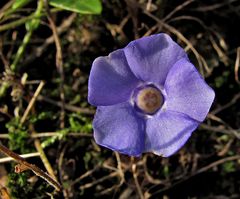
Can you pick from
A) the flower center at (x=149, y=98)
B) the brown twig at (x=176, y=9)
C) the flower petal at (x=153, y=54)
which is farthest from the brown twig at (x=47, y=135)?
the brown twig at (x=176, y=9)

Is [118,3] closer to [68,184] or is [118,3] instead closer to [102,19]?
[102,19]

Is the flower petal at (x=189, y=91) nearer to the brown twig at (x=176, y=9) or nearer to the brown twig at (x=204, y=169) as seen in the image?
the brown twig at (x=204, y=169)

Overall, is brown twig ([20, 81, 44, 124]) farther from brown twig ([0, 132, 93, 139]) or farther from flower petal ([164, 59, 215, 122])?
flower petal ([164, 59, 215, 122])

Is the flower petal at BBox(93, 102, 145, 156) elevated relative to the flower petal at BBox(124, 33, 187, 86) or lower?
lower

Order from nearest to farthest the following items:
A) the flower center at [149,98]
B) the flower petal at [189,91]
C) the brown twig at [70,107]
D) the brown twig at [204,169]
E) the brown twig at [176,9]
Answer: the flower petal at [189,91]
the flower center at [149,98]
the brown twig at [204,169]
the brown twig at [70,107]
the brown twig at [176,9]

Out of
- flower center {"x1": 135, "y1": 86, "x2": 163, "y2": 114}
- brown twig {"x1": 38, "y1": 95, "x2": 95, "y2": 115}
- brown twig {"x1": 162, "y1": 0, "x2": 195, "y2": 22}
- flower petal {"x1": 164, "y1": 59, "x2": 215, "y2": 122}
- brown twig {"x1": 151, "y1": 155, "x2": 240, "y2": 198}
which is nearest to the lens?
flower petal {"x1": 164, "y1": 59, "x2": 215, "y2": 122}

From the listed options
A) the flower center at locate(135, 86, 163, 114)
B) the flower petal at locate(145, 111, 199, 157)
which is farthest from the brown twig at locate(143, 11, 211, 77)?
the flower petal at locate(145, 111, 199, 157)

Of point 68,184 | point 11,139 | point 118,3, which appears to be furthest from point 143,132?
point 118,3
